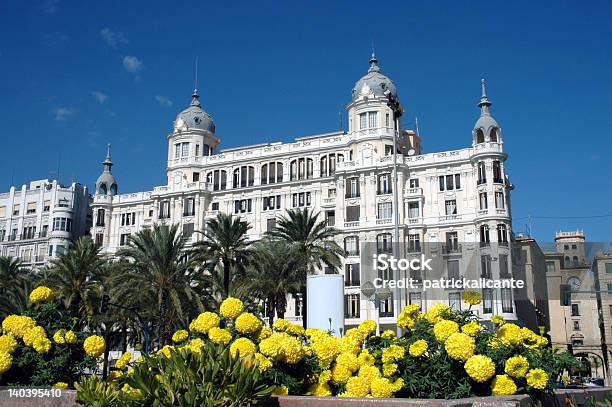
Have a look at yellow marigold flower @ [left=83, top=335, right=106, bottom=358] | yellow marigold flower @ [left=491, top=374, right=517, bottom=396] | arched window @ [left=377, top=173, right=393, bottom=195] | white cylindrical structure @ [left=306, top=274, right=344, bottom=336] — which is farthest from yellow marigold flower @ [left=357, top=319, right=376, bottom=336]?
arched window @ [left=377, top=173, right=393, bottom=195]

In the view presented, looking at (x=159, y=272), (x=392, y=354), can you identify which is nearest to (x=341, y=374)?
(x=392, y=354)

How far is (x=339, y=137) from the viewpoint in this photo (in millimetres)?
62719

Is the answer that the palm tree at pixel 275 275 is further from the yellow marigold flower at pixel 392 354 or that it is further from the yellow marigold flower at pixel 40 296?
the yellow marigold flower at pixel 392 354

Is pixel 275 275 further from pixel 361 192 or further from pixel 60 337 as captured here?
pixel 60 337

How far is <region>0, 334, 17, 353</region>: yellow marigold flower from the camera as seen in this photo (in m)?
14.8

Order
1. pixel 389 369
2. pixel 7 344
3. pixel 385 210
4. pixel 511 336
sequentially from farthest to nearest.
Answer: pixel 385 210 < pixel 7 344 < pixel 511 336 < pixel 389 369

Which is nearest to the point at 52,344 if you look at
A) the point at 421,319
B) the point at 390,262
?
the point at 421,319

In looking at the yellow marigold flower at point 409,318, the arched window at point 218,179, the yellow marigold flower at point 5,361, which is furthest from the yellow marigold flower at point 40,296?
the arched window at point 218,179

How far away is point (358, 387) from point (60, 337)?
8.49 meters

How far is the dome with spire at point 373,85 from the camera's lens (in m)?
61.1

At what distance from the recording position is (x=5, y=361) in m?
14.5

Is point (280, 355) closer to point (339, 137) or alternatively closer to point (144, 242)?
point (144, 242)

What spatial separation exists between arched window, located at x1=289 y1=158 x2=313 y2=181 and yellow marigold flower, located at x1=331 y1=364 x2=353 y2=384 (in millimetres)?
51813

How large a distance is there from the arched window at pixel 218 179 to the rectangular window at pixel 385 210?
17.4m
